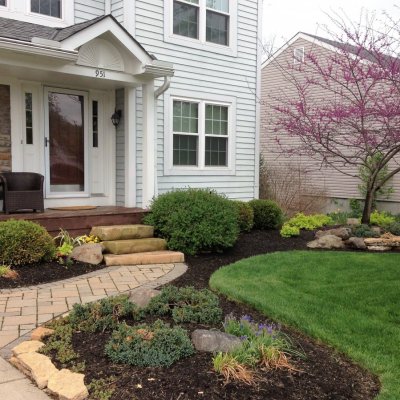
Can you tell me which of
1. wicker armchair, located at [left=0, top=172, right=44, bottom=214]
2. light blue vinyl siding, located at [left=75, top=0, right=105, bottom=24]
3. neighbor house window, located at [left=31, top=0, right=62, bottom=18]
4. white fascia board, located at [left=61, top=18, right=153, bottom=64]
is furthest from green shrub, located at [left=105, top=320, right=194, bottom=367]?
light blue vinyl siding, located at [left=75, top=0, right=105, bottom=24]

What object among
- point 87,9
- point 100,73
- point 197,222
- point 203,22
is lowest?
point 197,222

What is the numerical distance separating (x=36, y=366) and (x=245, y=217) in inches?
250

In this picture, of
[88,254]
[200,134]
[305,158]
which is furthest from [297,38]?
[88,254]

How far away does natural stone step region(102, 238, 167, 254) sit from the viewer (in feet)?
22.0

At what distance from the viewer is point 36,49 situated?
6.59 meters

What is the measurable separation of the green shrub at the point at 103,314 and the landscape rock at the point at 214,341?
733 millimetres

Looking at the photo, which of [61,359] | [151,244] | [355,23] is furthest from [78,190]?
[355,23]

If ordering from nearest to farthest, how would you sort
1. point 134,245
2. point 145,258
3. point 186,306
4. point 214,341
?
point 214,341
point 186,306
point 145,258
point 134,245

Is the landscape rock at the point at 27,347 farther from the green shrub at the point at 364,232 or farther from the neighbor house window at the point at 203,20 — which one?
the neighbor house window at the point at 203,20

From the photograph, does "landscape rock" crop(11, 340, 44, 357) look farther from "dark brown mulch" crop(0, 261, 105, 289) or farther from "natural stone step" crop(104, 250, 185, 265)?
"natural stone step" crop(104, 250, 185, 265)

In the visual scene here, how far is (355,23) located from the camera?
9539 millimetres

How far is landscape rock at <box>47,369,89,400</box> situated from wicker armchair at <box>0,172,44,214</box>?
464cm

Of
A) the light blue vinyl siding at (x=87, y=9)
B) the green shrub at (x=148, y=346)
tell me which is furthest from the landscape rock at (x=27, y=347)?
the light blue vinyl siding at (x=87, y=9)

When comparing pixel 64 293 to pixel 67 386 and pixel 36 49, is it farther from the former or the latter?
pixel 36 49
